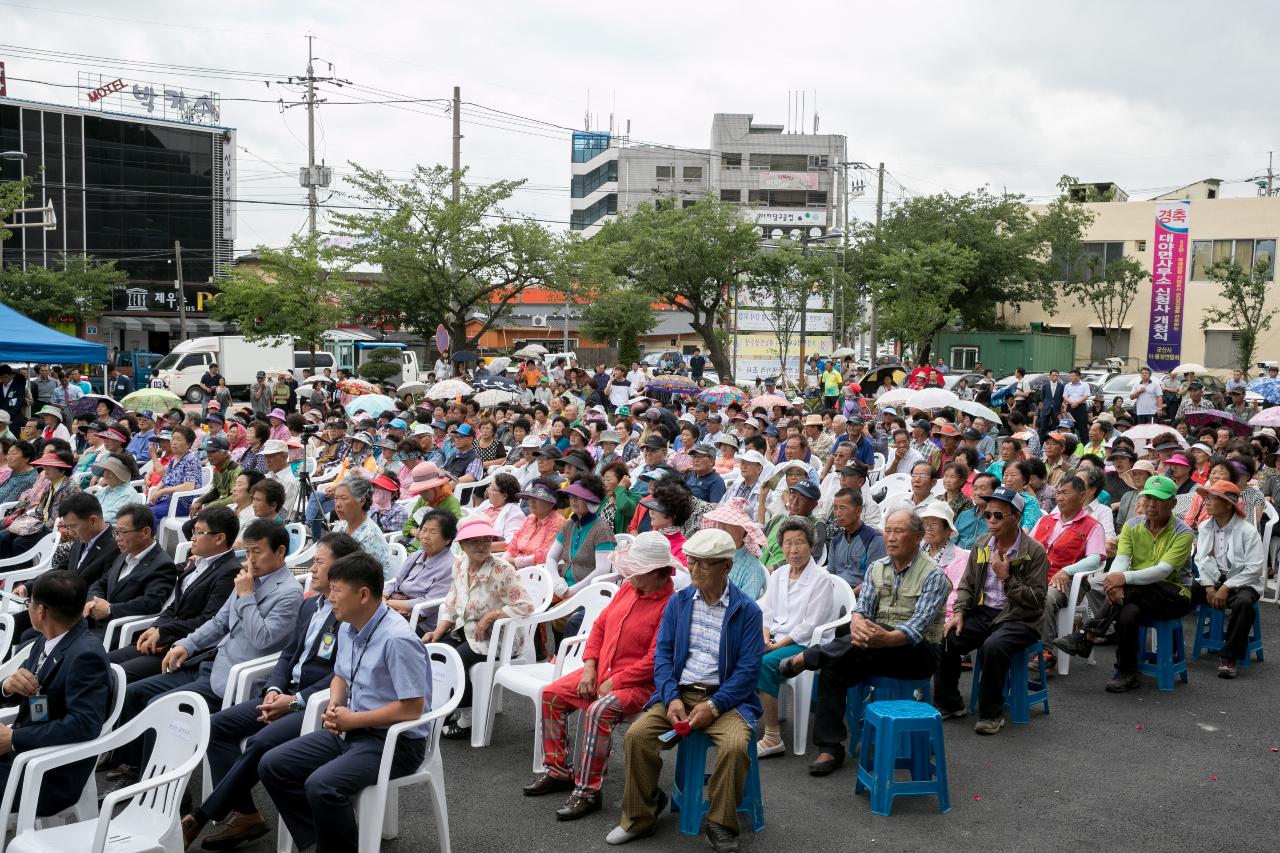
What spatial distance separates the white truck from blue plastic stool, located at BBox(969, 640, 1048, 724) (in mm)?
25845

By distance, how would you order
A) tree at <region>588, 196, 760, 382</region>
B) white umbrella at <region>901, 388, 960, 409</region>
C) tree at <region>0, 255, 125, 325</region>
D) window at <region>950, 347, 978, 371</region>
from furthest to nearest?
window at <region>950, 347, 978, 371</region> < tree at <region>0, 255, 125, 325</region> < tree at <region>588, 196, 760, 382</region> < white umbrella at <region>901, 388, 960, 409</region>

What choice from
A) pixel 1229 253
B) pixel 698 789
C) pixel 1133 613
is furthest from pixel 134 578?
pixel 1229 253

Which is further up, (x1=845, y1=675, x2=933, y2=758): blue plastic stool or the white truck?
the white truck

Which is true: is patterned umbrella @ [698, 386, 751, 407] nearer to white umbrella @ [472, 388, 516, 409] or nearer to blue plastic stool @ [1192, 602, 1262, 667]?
white umbrella @ [472, 388, 516, 409]

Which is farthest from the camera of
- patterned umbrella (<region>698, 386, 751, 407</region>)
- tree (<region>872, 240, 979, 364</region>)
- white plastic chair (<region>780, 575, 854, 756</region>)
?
tree (<region>872, 240, 979, 364</region>)

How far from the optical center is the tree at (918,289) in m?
29.0

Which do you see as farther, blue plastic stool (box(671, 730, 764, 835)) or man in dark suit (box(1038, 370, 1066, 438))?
man in dark suit (box(1038, 370, 1066, 438))

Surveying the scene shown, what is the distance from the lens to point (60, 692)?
4199 millimetres

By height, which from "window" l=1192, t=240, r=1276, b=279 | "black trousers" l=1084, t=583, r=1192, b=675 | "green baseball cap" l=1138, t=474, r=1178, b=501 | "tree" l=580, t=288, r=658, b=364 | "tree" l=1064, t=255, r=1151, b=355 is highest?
"window" l=1192, t=240, r=1276, b=279

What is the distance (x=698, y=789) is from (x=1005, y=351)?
36.8 metres

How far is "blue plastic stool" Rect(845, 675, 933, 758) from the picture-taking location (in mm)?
5586

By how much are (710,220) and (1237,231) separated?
20.6 meters

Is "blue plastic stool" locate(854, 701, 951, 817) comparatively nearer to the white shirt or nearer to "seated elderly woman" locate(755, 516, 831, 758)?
"seated elderly woman" locate(755, 516, 831, 758)

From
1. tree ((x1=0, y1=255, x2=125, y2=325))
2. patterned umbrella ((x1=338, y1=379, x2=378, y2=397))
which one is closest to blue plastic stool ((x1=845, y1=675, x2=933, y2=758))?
patterned umbrella ((x1=338, y1=379, x2=378, y2=397))
